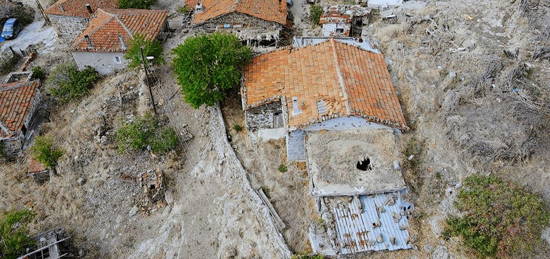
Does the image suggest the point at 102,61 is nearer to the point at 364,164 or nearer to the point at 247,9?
the point at 247,9

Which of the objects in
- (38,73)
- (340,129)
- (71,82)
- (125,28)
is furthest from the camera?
(38,73)

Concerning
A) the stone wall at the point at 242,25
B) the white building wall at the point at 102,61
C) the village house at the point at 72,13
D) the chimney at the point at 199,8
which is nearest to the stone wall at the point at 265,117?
the stone wall at the point at 242,25

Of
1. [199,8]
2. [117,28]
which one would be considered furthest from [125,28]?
[199,8]

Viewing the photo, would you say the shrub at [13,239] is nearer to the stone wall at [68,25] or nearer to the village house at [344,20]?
the stone wall at [68,25]

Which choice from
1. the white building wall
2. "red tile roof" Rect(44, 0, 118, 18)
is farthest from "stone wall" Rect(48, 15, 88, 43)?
the white building wall

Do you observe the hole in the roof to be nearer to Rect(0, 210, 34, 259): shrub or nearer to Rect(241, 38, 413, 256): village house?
Rect(241, 38, 413, 256): village house

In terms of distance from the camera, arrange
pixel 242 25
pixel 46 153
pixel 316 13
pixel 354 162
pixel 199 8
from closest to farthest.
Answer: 1. pixel 354 162
2. pixel 46 153
3. pixel 242 25
4. pixel 316 13
5. pixel 199 8

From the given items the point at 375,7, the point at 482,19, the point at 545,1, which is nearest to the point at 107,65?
the point at 375,7
